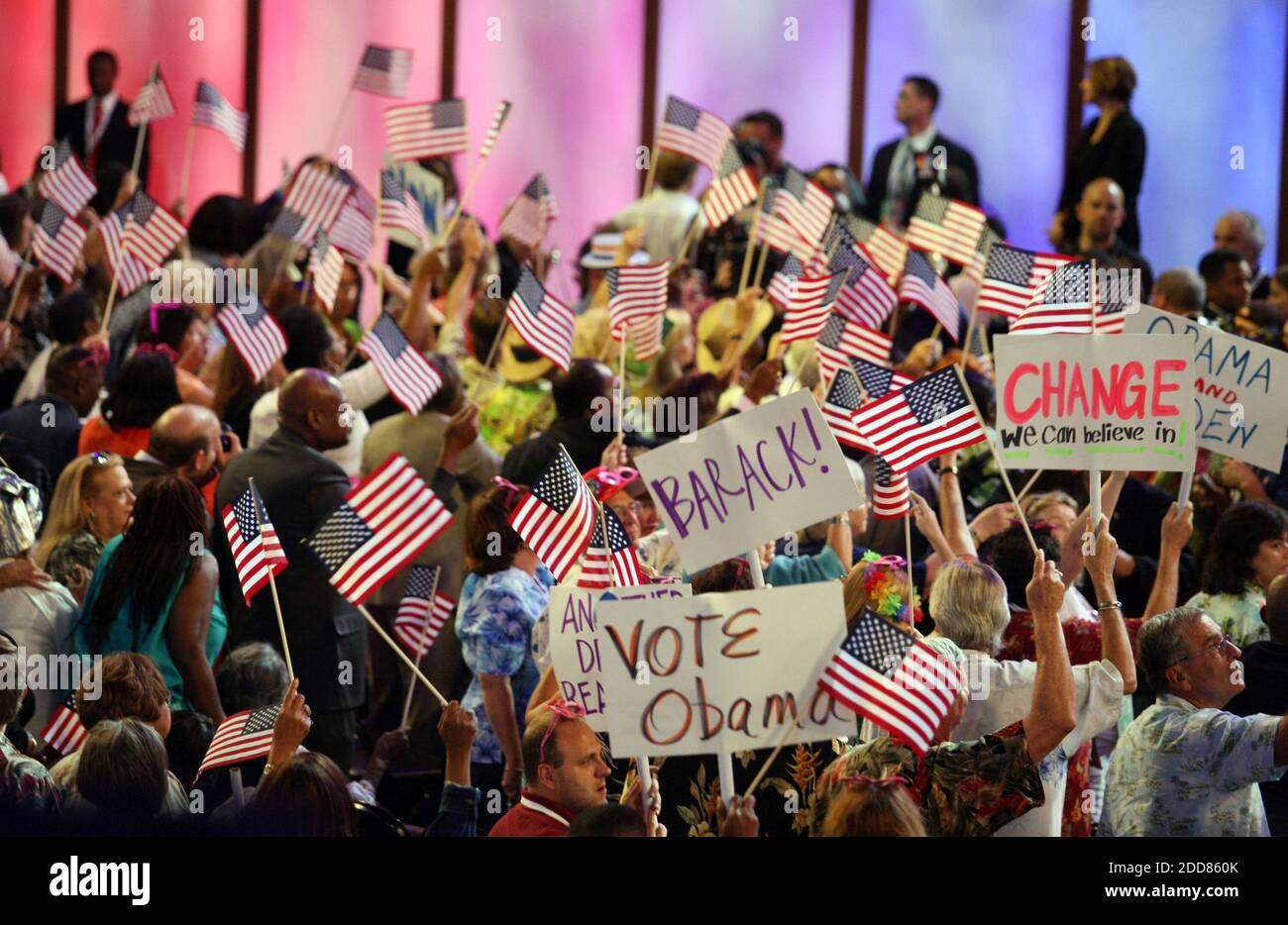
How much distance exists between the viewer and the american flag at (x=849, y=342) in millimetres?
7949

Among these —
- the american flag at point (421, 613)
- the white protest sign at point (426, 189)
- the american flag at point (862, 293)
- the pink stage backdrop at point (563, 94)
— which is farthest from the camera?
the pink stage backdrop at point (563, 94)

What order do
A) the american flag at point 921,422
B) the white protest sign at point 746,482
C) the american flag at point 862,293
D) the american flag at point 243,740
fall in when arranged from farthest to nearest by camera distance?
1. the american flag at point 862,293
2. the american flag at point 921,422
3. the american flag at point 243,740
4. the white protest sign at point 746,482

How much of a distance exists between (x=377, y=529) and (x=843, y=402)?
2065 millimetres

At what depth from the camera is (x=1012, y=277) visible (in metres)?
8.09

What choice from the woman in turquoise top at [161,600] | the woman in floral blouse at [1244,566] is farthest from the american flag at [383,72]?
the woman in floral blouse at [1244,566]

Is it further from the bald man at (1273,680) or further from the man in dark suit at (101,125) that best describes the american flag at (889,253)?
the man in dark suit at (101,125)

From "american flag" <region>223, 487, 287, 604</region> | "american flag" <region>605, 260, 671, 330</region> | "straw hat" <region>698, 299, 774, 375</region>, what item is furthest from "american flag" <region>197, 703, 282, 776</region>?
"straw hat" <region>698, 299, 774, 375</region>

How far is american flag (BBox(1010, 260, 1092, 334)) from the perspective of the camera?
686 centimetres

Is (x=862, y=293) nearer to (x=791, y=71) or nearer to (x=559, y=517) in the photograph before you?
(x=559, y=517)

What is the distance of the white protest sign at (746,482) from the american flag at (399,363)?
3.20m

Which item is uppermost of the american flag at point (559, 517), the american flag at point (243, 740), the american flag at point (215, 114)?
the american flag at point (215, 114)

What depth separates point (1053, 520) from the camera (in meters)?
6.66

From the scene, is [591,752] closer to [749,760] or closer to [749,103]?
[749,760]

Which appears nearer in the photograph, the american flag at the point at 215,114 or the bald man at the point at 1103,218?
the bald man at the point at 1103,218
